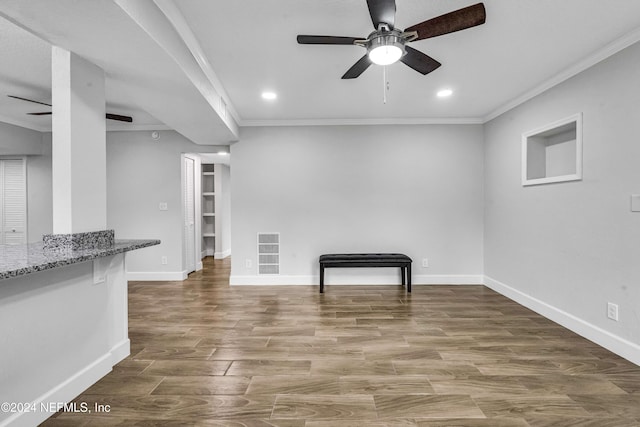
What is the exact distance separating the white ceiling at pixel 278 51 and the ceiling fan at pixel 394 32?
0.26 metres

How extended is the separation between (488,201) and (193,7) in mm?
4240

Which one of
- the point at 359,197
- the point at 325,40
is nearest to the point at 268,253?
the point at 359,197

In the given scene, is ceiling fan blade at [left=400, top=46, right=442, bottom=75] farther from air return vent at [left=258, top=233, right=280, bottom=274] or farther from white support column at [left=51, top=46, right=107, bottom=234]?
air return vent at [left=258, top=233, right=280, bottom=274]

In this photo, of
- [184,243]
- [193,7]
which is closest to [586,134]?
[193,7]

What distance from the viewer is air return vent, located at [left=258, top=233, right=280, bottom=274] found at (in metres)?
4.69

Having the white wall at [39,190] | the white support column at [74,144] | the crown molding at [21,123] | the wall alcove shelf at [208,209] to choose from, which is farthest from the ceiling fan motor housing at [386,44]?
the wall alcove shelf at [208,209]

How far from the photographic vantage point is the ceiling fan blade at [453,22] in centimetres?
171

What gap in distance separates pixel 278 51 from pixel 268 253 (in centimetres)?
287

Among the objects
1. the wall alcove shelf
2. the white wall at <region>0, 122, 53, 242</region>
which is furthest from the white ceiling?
the wall alcove shelf

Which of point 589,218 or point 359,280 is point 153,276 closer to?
point 359,280

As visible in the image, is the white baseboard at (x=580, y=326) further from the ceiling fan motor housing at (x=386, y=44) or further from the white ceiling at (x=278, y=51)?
the ceiling fan motor housing at (x=386, y=44)

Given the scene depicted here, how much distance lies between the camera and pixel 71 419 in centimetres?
171

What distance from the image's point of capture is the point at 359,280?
464 centimetres

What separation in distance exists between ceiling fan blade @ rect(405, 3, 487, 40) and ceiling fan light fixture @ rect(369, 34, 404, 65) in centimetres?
10
